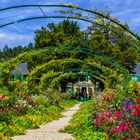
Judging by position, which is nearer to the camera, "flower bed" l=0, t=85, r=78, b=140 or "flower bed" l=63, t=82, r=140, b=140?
"flower bed" l=63, t=82, r=140, b=140

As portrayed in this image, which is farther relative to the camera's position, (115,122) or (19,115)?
(19,115)

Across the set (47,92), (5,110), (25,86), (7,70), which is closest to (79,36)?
(47,92)

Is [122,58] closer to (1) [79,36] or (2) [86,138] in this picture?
(1) [79,36]

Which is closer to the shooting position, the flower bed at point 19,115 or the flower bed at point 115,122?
the flower bed at point 115,122

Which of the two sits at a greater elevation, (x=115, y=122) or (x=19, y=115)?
(x=19, y=115)

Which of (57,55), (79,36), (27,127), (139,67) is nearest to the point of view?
(27,127)

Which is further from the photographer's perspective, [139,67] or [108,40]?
[139,67]

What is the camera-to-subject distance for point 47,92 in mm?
32938

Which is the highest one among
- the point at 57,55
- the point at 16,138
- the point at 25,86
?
the point at 57,55

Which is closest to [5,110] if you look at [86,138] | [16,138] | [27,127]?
[27,127]

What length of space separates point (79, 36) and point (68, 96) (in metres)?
7.78

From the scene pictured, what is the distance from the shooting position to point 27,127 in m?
15.6

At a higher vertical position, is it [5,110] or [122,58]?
[122,58]

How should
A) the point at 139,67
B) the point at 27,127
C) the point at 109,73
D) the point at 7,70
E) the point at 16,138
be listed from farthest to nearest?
→ the point at 139,67 < the point at 109,73 < the point at 7,70 < the point at 27,127 < the point at 16,138
